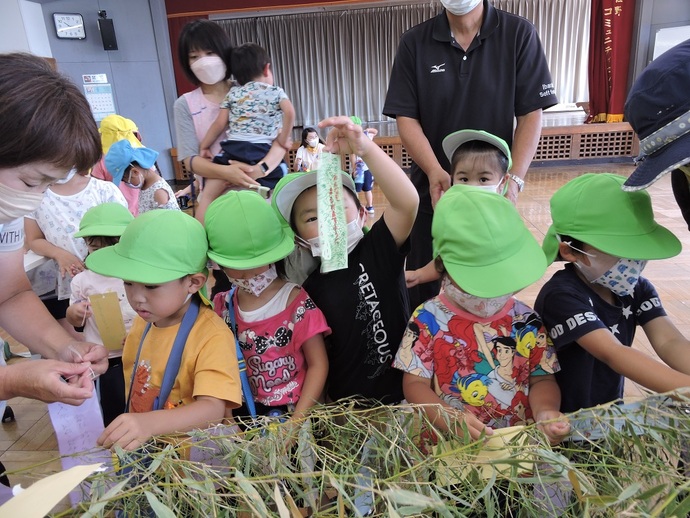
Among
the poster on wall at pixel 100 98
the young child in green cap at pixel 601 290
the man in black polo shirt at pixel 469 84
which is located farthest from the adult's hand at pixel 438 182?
the poster on wall at pixel 100 98

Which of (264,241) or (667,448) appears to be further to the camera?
(264,241)

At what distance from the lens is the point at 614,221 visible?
41.1 inches

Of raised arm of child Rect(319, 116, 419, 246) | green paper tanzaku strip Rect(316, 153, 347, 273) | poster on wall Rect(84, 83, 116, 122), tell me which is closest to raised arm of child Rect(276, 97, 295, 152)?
raised arm of child Rect(319, 116, 419, 246)

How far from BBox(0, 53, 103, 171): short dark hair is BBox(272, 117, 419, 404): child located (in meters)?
0.48

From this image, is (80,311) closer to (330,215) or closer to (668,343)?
(330,215)

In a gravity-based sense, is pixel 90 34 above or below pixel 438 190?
above

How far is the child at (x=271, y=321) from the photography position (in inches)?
47.9

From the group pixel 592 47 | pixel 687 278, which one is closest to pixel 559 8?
pixel 592 47

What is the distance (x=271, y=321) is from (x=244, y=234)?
0.81ft

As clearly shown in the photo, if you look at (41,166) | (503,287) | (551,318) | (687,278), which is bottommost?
(687,278)

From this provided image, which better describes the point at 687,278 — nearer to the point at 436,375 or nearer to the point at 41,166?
the point at 436,375

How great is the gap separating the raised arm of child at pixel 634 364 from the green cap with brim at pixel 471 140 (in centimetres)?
76

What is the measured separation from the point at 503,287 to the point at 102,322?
1.06 meters

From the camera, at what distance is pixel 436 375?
1.14 meters
